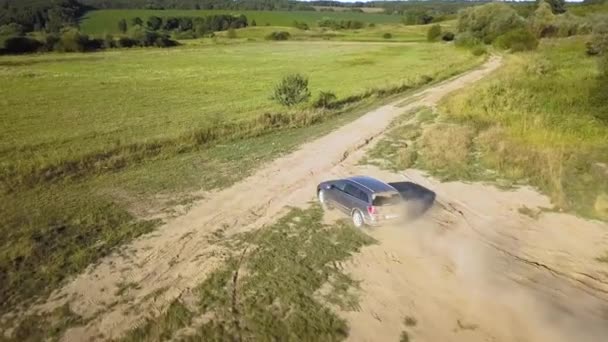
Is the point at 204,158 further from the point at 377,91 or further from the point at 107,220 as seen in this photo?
the point at 377,91

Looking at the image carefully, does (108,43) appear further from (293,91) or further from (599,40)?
(599,40)

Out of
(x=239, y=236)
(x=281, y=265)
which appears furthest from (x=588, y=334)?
(x=239, y=236)

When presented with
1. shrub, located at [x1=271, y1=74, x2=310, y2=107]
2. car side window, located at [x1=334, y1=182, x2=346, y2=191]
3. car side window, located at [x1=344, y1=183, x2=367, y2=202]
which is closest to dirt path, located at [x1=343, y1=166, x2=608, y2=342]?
car side window, located at [x1=344, y1=183, x2=367, y2=202]

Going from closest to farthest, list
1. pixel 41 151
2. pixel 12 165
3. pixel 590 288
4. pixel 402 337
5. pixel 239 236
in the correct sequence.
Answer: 1. pixel 402 337
2. pixel 590 288
3. pixel 239 236
4. pixel 12 165
5. pixel 41 151

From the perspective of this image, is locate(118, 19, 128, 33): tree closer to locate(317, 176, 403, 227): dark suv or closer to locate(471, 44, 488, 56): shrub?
locate(471, 44, 488, 56): shrub

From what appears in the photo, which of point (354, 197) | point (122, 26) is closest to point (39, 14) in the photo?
point (122, 26)

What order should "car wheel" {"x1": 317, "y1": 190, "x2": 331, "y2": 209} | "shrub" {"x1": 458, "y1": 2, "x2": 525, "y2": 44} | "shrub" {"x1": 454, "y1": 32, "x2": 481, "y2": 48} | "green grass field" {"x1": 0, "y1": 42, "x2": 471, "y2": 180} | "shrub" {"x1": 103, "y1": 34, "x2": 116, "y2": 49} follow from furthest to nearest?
1. "shrub" {"x1": 103, "y1": 34, "x2": 116, "y2": 49}
2. "shrub" {"x1": 458, "y1": 2, "x2": 525, "y2": 44}
3. "shrub" {"x1": 454, "y1": 32, "x2": 481, "y2": 48}
4. "green grass field" {"x1": 0, "y1": 42, "x2": 471, "y2": 180}
5. "car wheel" {"x1": 317, "y1": 190, "x2": 331, "y2": 209}

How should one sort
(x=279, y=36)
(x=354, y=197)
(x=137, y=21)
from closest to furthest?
1. (x=354, y=197)
2. (x=279, y=36)
3. (x=137, y=21)
